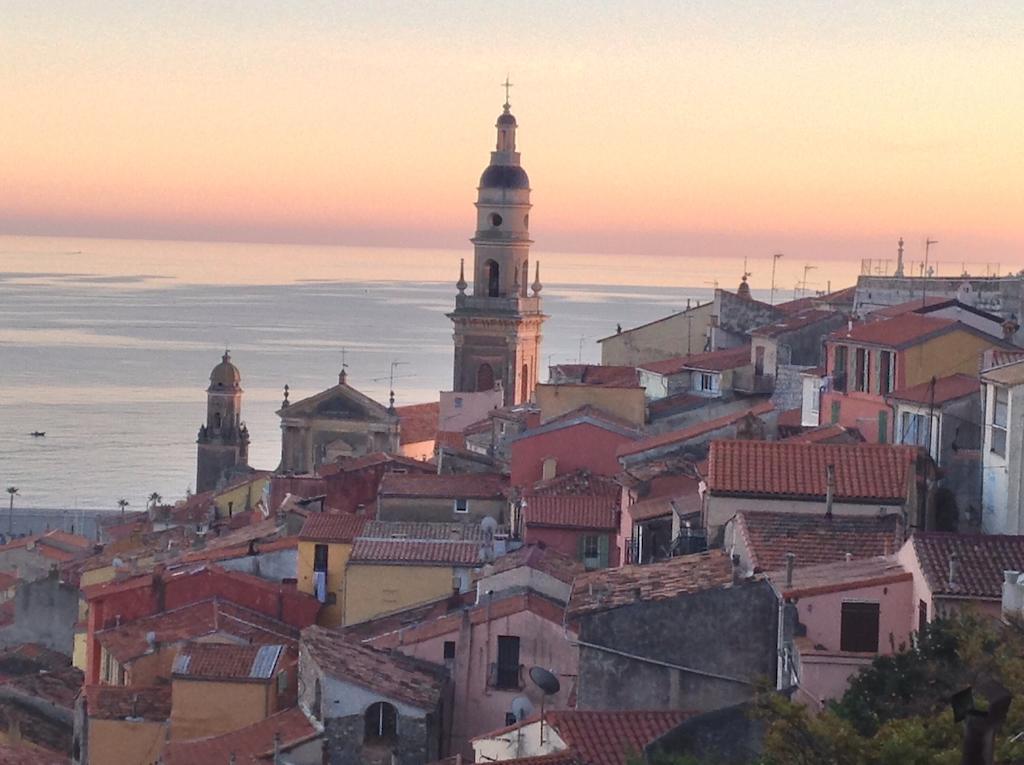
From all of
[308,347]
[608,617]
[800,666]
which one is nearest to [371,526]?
[608,617]

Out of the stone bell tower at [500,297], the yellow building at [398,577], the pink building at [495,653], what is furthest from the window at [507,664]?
the stone bell tower at [500,297]

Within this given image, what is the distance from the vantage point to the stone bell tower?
2562 inches

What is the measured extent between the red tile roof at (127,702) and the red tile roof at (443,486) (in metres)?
8.62

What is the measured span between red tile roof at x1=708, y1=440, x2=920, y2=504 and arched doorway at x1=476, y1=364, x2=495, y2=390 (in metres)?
41.8

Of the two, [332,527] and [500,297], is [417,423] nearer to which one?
[500,297]

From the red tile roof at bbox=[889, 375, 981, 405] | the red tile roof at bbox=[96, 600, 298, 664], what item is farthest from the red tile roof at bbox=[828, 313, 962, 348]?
the red tile roof at bbox=[96, 600, 298, 664]

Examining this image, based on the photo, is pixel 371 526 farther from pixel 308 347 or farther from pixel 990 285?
pixel 308 347

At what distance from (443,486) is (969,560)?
17.4 metres

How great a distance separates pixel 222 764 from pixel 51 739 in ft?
28.7

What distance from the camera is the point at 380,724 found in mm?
22328

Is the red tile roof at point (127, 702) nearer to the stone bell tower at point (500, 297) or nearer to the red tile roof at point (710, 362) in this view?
the red tile roof at point (710, 362)

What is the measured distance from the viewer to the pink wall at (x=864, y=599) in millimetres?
17719

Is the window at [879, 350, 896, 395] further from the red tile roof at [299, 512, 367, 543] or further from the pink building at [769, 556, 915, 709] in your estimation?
the pink building at [769, 556, 915, 709]

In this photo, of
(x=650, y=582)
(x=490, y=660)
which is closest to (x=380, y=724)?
(x=490, y=660)
